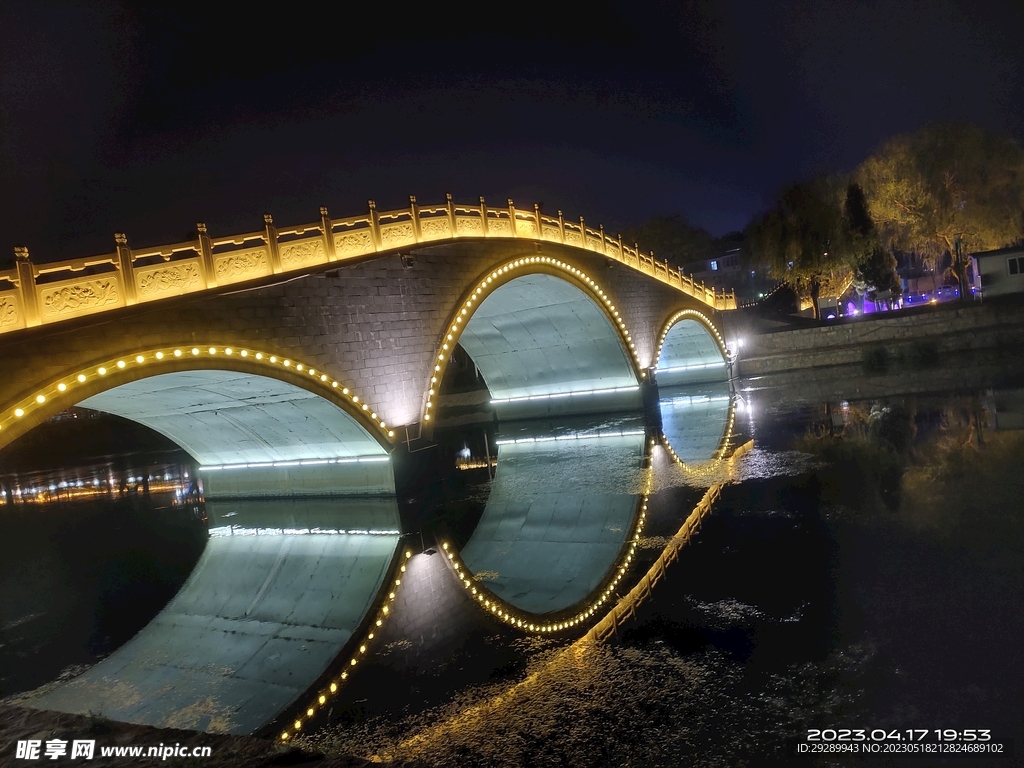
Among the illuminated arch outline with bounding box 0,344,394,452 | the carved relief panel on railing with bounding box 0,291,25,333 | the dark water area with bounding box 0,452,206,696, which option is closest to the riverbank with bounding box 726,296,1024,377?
the illuminated arch outline with bounding box 0,344,394,452

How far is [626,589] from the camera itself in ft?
20.0

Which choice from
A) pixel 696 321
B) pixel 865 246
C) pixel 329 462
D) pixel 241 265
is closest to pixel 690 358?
pixel 696 321

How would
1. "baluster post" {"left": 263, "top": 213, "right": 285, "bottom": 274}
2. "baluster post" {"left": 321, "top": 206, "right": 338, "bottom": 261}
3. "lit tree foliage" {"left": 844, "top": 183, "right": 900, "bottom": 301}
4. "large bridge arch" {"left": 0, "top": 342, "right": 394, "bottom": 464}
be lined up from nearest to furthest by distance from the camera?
"large bridge arch" {"left": 0, "top": 342, "right": 394, "bottom": 464}
"baluster post" {"left": 263, "top": 213, "right": 285, "bottom": 274}
"baluster post" {"left": 321, "top": 206, "right": 338, "bottom": 261}
"lit tree foliage" {"left": 844, "top": 183, "right": 900, "bottom": 301}

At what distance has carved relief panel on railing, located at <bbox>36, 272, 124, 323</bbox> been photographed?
8180 mm

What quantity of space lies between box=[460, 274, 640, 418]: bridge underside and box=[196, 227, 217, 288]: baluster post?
35.2 ft

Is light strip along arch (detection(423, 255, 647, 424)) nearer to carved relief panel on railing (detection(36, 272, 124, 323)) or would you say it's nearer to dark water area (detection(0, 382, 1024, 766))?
dark water area (detection(0, 382, 1024, 766))

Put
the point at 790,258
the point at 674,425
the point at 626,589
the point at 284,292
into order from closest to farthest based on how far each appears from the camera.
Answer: the point at 626,589 < the point at 284,292 < the point at 674,425 < the point at 790,258

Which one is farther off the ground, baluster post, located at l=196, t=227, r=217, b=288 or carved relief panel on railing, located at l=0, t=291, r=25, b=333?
baluster post, located at l=196, t=227, r=217, b=288

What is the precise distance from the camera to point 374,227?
13.1 m

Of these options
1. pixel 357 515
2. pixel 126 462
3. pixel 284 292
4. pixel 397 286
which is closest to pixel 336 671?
pixel 357 515

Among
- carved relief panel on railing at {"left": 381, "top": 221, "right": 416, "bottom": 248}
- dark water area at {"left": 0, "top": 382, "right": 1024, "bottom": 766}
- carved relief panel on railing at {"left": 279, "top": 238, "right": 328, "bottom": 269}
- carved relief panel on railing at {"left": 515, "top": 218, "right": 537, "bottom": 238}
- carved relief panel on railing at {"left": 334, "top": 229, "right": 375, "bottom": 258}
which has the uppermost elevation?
carved relief panel on railing at {"left": 515, "top": 218, "right": 537, "bottom": 238}

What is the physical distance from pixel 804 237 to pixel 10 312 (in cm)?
3219

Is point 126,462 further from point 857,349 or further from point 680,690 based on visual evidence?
point 857,349

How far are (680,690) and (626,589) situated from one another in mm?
1981
